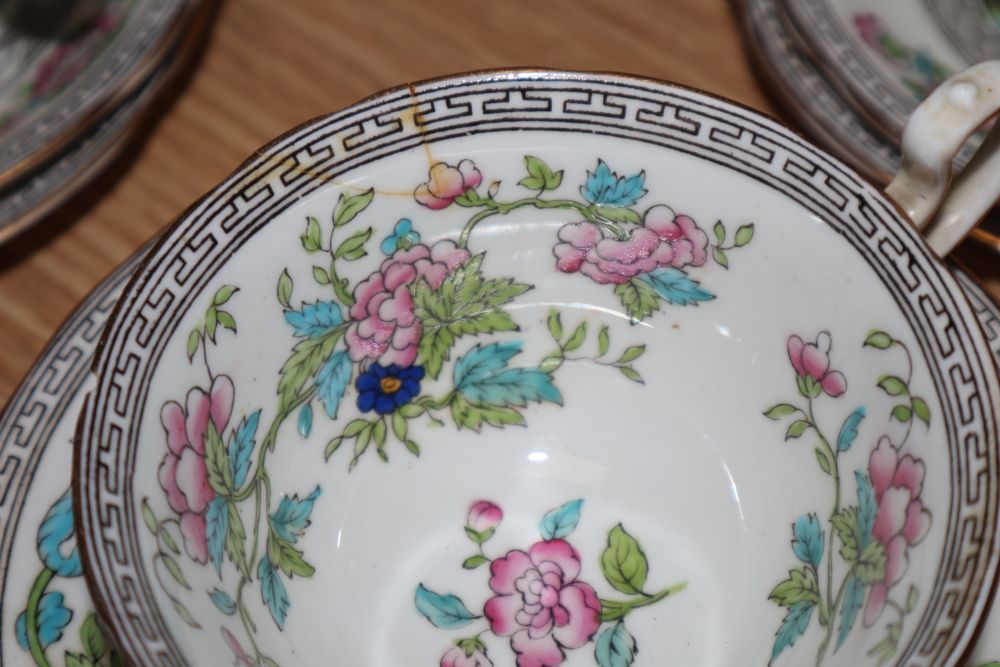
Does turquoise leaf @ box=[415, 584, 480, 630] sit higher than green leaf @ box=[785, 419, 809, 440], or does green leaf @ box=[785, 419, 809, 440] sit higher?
green leaf @ box=[785, 419, 809, 440]

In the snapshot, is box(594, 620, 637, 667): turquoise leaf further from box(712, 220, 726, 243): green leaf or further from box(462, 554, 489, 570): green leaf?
box(712, 220, 726, 243): green leaf

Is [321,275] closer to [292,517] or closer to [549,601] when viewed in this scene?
[292,517]

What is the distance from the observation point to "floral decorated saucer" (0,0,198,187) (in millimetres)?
896

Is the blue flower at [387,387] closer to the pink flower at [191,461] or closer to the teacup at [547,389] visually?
the teacup at [547,389]

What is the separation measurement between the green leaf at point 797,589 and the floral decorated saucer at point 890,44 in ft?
1.27

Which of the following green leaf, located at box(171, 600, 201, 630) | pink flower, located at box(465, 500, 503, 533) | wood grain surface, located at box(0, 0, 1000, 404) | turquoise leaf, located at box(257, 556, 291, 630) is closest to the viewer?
green leaf, located at box(171, 600, 201, 630)

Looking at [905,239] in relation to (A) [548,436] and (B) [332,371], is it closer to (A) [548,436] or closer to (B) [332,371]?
(A) [548,436]

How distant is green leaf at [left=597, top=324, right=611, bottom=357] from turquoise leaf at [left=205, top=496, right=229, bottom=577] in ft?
1.05

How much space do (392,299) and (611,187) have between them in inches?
7.5

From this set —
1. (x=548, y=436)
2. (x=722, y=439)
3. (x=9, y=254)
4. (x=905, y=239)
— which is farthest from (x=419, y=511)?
(x=9, y=254)

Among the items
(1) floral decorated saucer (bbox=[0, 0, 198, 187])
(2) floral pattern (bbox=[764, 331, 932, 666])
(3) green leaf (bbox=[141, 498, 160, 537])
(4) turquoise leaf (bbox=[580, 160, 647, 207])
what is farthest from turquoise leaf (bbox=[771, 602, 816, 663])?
(1) floral decorated saucer (bbox=[0, 0, 198, 187])

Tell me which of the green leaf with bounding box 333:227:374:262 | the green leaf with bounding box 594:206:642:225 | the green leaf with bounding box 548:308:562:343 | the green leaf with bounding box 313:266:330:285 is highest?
the green leaf with bounding box 594:206:642:225

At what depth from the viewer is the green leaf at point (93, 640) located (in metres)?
0.70

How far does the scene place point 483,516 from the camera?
81 cm
